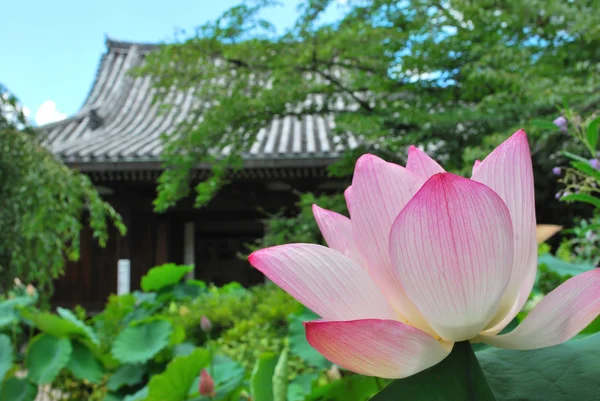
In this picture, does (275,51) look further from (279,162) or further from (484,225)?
(484,225)

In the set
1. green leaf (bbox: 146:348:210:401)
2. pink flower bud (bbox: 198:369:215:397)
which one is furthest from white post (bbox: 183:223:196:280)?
pink flower bud (bbox: 198:369:215:397)

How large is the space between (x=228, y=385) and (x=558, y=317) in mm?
796

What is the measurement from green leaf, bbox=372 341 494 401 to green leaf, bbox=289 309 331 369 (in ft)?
2.33

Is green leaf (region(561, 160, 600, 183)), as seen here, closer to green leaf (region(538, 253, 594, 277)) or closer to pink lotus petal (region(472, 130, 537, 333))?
pink lotus petal (region(472, 130, 537, 333))

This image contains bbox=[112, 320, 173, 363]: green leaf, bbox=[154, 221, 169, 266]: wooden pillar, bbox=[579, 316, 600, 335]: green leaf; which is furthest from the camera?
bbox=[154, 221, 169, 266]: wooden pillar

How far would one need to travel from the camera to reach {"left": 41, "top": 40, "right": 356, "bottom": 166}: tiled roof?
206 inches

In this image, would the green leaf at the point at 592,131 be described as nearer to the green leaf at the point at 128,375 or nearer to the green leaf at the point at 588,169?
the green leaf at the point at 588,169

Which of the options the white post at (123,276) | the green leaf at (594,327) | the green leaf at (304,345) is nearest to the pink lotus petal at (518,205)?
the green leaf at (594,327)

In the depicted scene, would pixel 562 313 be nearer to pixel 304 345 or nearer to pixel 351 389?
pixel 351 389

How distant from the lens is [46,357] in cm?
154

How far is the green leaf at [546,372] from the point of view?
263mm

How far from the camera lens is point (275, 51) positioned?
11.7ft

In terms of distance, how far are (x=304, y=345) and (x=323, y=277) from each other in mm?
947

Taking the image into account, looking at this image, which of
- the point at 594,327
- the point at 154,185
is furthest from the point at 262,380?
the point at 154,185
